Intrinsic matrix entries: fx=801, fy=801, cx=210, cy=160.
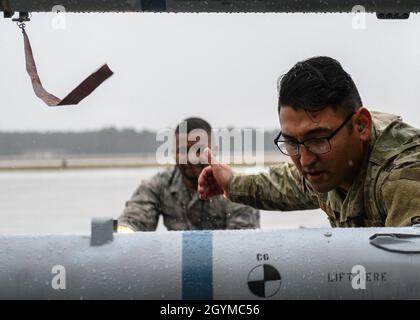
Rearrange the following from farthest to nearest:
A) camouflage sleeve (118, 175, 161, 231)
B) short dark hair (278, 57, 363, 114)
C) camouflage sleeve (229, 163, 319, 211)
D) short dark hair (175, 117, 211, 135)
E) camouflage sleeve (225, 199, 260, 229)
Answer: short dark hair (175, 117, 211, 135), camouflage sleeve (225, 199, 260, 229), camouflage sleeve (118, 175, 161, 231), camouflage sleeve (229, 163, 319, 211), short dark hair (278, 57, 363, 114)

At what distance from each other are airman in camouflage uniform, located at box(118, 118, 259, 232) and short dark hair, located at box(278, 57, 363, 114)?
6.01ft

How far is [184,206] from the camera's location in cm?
412

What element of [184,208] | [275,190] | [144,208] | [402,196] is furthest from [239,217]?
[402,196]

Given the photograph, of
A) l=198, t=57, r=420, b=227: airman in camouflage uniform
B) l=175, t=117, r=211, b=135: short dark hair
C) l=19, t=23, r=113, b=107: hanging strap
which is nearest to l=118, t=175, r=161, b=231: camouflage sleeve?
l=175, t=117, r=211, b=135: short dark hair

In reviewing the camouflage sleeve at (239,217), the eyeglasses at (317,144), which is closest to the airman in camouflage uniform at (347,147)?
the eyeglasses at (317,144)

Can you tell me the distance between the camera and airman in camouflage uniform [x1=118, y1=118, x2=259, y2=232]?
409cm

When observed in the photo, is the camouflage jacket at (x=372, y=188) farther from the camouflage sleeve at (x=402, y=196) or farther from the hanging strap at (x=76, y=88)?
the hanging strap at (x=76, y=88)

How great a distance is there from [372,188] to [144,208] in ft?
6.57

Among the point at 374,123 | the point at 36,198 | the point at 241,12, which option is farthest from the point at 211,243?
the point at 36,198

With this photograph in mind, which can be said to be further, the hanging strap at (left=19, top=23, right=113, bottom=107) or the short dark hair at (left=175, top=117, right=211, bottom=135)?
the short dark hair at (left=175, top=117, right=211, bottom=135)

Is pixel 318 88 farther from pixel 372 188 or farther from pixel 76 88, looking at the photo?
pixel 76 88

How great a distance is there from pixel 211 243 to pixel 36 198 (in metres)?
12.5

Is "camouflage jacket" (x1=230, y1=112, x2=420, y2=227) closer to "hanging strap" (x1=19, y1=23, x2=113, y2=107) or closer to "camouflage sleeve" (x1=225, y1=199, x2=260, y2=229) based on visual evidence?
"hanging strap" (x1=19, y1=23, x2=113, y2=107)

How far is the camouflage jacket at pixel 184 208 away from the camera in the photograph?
161 inches
